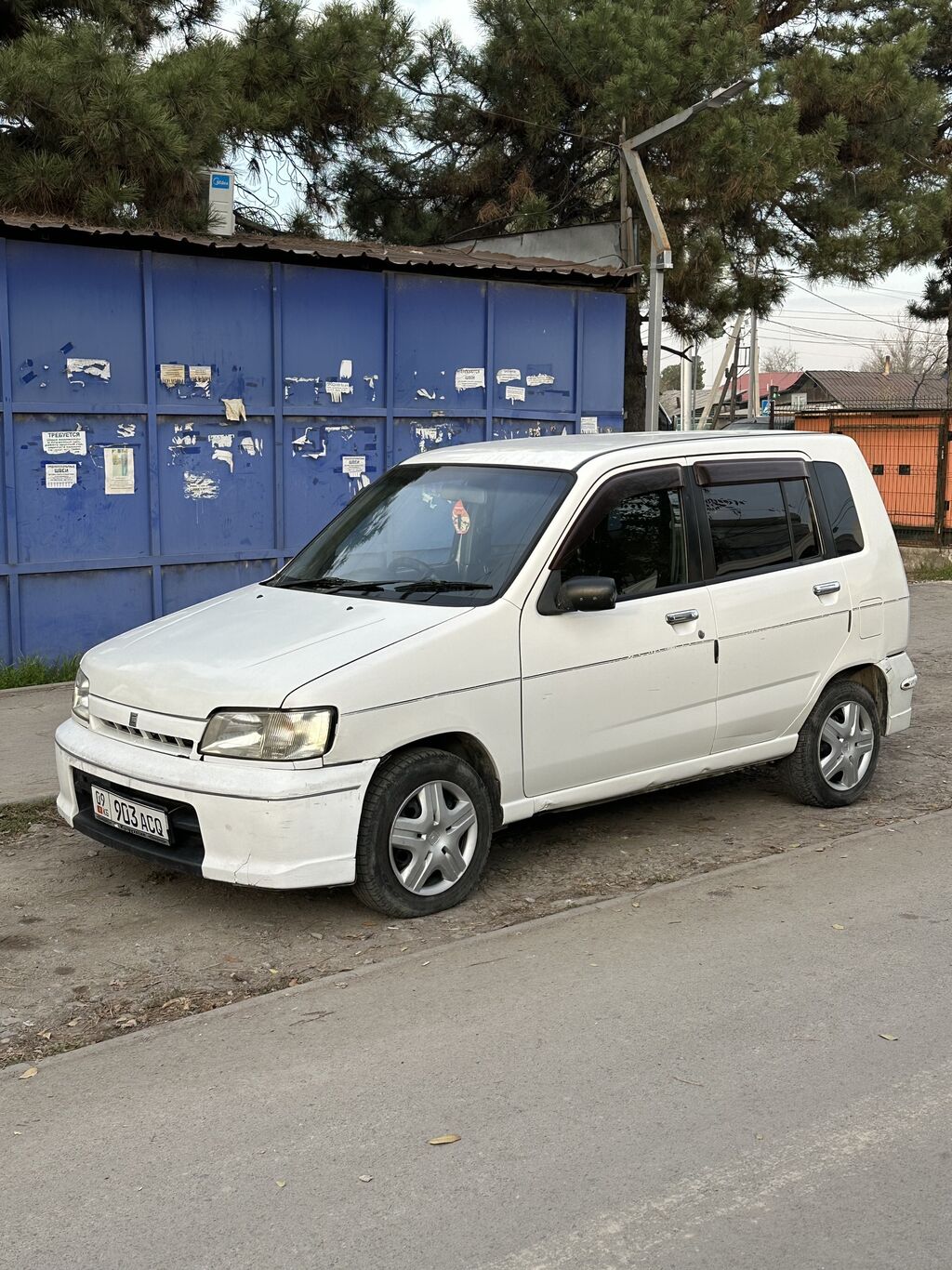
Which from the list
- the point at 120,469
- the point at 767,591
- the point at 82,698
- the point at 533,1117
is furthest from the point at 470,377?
the point at 533,1117

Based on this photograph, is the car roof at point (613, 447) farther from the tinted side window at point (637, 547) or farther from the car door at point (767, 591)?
the tinted side window at point (637, 547)

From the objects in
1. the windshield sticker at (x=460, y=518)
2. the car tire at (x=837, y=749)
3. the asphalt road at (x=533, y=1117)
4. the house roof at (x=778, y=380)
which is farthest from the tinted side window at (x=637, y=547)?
the house roof at (x=778, y=380)

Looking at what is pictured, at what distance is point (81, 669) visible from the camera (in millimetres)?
5641

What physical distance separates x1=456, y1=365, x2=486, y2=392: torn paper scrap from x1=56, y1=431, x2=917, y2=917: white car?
5.21 metres

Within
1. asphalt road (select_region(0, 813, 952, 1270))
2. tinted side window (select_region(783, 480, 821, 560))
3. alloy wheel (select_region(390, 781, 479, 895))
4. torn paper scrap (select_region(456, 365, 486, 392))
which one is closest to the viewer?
asphalt road (select_region(0, 813, 952, 1270))

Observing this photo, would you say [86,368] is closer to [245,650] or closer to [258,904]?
[245,650]

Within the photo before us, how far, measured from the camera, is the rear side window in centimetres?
626

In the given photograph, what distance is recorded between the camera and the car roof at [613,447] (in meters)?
6.02

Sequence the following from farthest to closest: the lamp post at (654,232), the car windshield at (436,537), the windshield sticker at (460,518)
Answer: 1. the lamp post at (654,232)
2. the windshield sticker at (460,518)
3. the car windshield at (436,537)

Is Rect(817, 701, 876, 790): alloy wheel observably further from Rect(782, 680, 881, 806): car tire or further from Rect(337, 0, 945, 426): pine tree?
Rect(337, 0, 945, 426): pine tree

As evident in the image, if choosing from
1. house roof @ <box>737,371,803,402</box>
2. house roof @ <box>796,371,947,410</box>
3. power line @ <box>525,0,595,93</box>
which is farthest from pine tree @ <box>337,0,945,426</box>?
house roof @ <box>737,371,803,402</box>

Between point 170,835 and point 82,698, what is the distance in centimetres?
91

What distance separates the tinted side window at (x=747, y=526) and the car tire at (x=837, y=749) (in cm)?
79

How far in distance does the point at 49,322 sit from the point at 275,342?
181 centimetres
